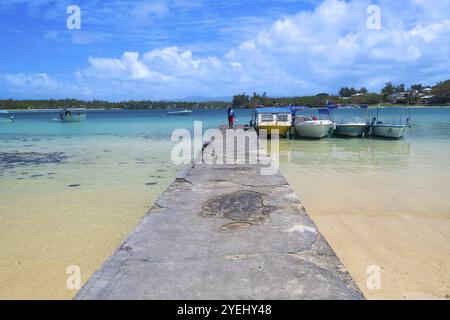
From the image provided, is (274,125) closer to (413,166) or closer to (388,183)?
(413,166)

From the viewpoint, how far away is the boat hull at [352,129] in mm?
25898

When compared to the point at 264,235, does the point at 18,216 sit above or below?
below

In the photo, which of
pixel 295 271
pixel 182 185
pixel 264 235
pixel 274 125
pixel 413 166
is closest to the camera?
pixel 295 271

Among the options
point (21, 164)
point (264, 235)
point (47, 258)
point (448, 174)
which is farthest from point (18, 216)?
point (448, 174)

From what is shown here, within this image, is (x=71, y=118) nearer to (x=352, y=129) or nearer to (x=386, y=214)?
(x=352, y=129)

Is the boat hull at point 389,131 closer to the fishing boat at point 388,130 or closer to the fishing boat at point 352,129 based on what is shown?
the fishing boat at point 388,130

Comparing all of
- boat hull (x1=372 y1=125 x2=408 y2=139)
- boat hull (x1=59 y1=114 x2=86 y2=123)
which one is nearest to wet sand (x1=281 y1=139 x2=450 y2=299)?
boat hull (x1=372 y1=125 x2=408 y2=139)

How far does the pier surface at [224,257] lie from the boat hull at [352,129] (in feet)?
68.9

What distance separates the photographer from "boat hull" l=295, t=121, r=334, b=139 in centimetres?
2492

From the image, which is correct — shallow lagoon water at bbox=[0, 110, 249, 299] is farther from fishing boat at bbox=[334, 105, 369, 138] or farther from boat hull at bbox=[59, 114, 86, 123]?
boat hull at bbox=[59, 114, 86, 123]

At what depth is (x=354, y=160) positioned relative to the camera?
1588 centimetres

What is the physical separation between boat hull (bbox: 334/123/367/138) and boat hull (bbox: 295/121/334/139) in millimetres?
1154

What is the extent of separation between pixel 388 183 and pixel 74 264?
879 cm

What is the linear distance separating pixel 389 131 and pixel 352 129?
228 centimetres
